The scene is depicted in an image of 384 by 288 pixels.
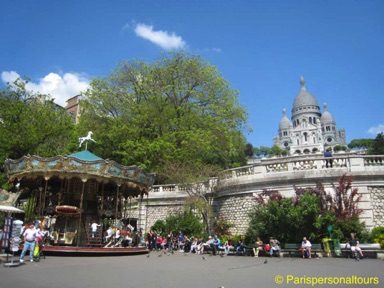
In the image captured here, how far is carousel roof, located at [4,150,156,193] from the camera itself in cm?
1691

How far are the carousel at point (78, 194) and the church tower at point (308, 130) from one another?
120 meters

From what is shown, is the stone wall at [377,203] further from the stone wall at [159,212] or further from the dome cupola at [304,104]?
the dome cupola at [304,104]

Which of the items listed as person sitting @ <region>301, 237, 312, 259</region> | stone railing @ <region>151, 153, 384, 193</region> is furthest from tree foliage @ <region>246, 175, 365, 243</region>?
person sitting @ <region>301, 237, 312, 259</region>

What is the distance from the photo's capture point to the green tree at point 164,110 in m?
31.8

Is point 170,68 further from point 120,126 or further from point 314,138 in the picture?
point 314,138

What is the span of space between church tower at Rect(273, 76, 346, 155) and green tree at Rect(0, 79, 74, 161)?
109941 millimetres

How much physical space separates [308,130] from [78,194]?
128 m

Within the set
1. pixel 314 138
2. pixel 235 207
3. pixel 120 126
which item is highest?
pixel 314 138

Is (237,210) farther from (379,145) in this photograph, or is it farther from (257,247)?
(379,145)

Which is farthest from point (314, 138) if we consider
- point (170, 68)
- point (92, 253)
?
point (92, 253)

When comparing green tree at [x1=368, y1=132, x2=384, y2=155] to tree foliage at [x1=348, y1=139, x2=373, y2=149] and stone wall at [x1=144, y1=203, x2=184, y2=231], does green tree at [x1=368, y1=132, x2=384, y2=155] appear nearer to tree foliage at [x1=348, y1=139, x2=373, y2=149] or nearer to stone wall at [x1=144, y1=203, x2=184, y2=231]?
stone wall at [x1=144, y1=203, x2=184, y2=231]

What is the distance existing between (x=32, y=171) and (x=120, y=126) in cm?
1539

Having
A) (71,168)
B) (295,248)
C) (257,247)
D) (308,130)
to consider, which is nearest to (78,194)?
(71,168)

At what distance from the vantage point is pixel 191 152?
31.3 meters
